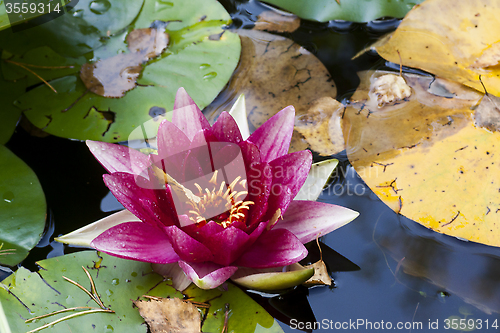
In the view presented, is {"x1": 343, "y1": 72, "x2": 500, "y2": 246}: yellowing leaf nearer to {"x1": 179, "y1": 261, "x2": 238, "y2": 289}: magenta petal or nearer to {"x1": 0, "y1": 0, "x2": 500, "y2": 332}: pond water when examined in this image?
{"x1": 0, "y1": 0, "x2": 500, "y2": 332}: pond water

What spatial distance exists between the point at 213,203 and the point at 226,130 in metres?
0.35

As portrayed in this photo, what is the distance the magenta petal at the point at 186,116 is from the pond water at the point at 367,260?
695mm

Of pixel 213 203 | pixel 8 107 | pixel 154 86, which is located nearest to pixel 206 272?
pixel 213 203

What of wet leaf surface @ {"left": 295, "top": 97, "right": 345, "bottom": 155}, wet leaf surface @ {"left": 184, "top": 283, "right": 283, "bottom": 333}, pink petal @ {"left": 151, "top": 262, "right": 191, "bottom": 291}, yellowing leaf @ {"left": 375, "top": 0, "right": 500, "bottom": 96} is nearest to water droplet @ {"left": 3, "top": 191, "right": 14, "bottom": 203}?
pink petal @ {"left": 151, "top": 262, "right": 191, "bottom": 291}

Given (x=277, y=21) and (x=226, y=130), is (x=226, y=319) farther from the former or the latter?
(x=277, y=21)

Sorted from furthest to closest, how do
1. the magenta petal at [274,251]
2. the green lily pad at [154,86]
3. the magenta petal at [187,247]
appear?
1. the green lily pad at [154,86]
2. the magenta petal at [274,251]
3. the magenta petal at [187,247]

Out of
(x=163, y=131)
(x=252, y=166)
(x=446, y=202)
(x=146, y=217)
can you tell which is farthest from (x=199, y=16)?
(x=446, y=202)

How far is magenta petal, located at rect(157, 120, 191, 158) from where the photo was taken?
4.62 feet

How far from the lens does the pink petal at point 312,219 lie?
1467mm

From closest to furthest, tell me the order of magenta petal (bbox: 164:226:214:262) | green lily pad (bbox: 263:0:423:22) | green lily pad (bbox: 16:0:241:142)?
magenta petal (bbox: 164:226:214:262), green lily pad (bbox: 16:0:241:142), green lily pad (bbox: 263:0:423:22)

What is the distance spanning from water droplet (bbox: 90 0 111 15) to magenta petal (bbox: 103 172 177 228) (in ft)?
4.95

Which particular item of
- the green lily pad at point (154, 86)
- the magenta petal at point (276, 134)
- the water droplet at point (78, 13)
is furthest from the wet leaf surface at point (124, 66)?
the magenta petal at point (276, 134)

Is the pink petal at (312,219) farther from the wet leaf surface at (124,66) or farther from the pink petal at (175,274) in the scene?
the wet leaf surface at (124,66)

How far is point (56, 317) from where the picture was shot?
137cm
